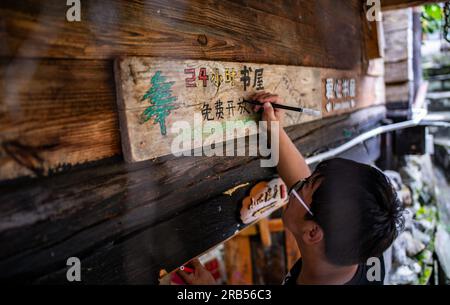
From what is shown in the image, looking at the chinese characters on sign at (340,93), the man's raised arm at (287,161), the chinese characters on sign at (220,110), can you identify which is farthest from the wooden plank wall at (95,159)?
the chinese characters on sign at (340,93)

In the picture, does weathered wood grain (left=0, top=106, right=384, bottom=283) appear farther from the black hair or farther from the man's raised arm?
the black hair

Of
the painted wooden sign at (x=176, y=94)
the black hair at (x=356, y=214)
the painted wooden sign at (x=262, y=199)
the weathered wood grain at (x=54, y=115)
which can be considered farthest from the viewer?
the painted wooden sign at (x=262, y=199)

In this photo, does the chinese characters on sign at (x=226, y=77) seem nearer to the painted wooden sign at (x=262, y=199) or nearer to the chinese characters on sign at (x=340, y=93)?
the painted wooden sign at (x=262, y=199)

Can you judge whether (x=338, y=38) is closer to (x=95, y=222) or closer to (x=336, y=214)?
(x=336, y=214)

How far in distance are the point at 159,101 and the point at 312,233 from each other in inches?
36.3

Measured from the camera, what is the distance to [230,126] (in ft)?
6.15

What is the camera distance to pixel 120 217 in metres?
1.40

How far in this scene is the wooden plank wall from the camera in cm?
107

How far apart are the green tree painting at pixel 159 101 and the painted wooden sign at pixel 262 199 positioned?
0.86m

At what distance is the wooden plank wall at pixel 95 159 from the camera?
1.07 meters

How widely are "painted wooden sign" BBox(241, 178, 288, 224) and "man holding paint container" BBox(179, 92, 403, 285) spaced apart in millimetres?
364

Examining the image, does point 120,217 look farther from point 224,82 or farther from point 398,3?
point 398,3

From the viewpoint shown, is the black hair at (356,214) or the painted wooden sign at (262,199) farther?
the painted wooden sign at (262,199)

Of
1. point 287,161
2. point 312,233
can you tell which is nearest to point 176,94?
point 312,233
